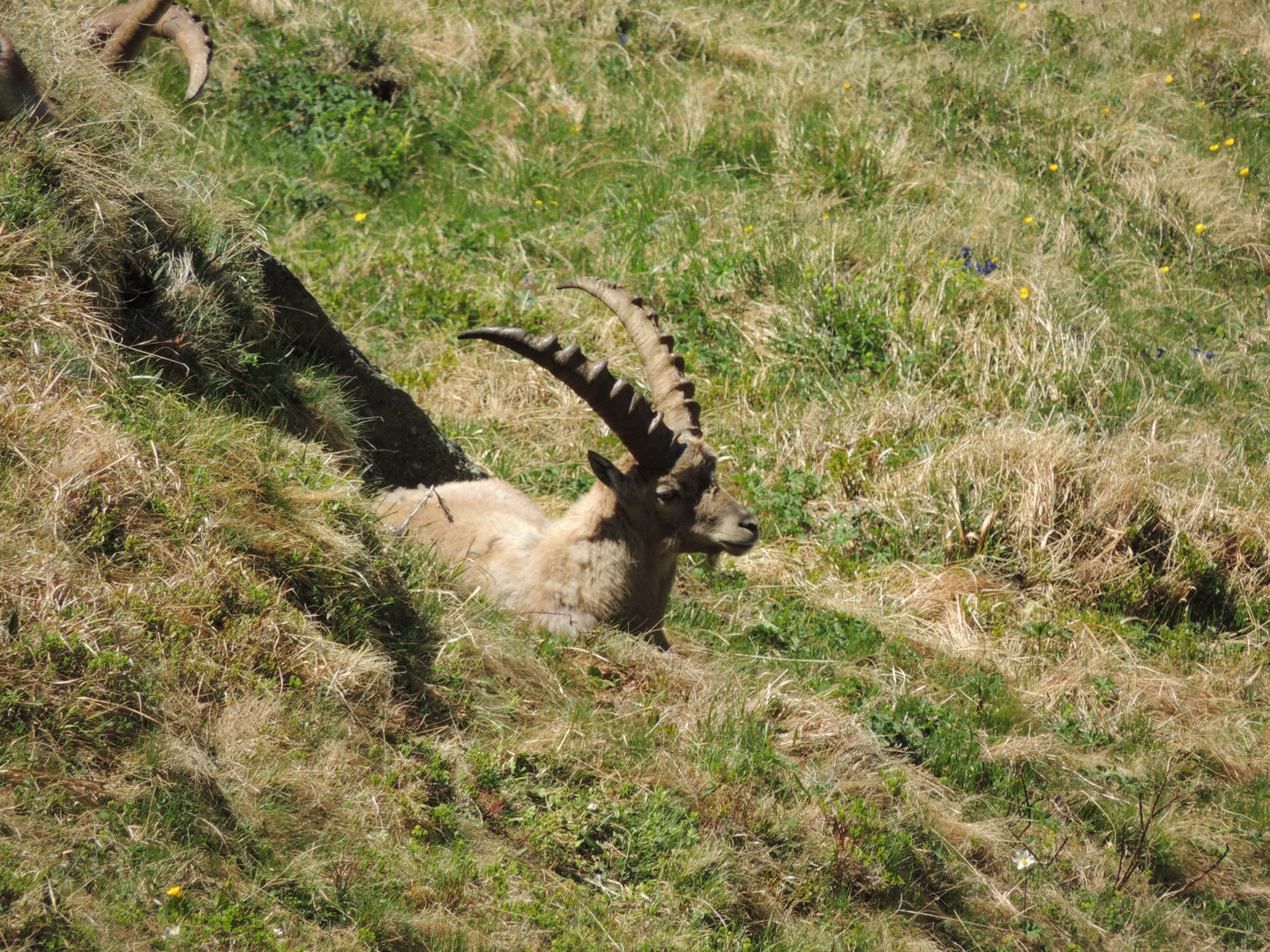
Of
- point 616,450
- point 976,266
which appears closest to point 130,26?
point 616,450

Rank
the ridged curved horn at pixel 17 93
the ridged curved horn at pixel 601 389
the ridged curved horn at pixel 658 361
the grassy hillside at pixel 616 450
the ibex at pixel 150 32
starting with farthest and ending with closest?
the ibex at pixel 150 32 < the ridged curved horn at pixel 658 361 < the ridged curved horn at pixel 601 389 < the ridged curved horn at pixel 17 93 < the grassy hillside at pixel 616 450

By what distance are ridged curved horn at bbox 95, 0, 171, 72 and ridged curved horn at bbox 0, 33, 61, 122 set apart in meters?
A: 4.03

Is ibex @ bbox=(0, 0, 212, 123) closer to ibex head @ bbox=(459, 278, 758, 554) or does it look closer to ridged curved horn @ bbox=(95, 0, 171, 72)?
ridged curved horn @ bbox=(95, 0, 171, 72)

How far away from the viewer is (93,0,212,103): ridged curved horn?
8977mm

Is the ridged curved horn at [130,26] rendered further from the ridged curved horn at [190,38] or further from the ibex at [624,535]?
the ibex at [624,535]

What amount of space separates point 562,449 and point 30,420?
5.18 meters

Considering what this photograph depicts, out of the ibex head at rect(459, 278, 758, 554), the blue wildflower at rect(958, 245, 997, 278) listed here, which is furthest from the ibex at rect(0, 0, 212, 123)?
the blue wildflower at rect(958, 245, 997, 278)

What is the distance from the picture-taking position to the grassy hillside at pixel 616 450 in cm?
372

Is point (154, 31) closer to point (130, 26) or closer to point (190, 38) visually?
point (190, 38)

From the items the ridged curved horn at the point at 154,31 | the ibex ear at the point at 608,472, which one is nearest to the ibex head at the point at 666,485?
the ibex ear at the point at 608,472

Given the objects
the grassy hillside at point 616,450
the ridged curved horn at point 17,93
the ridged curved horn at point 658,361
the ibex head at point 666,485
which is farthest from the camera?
the ridged curved horn at point 658,361

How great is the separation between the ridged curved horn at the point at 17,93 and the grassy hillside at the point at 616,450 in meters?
0.17

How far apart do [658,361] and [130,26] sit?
614 cm

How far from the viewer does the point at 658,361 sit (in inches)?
264
